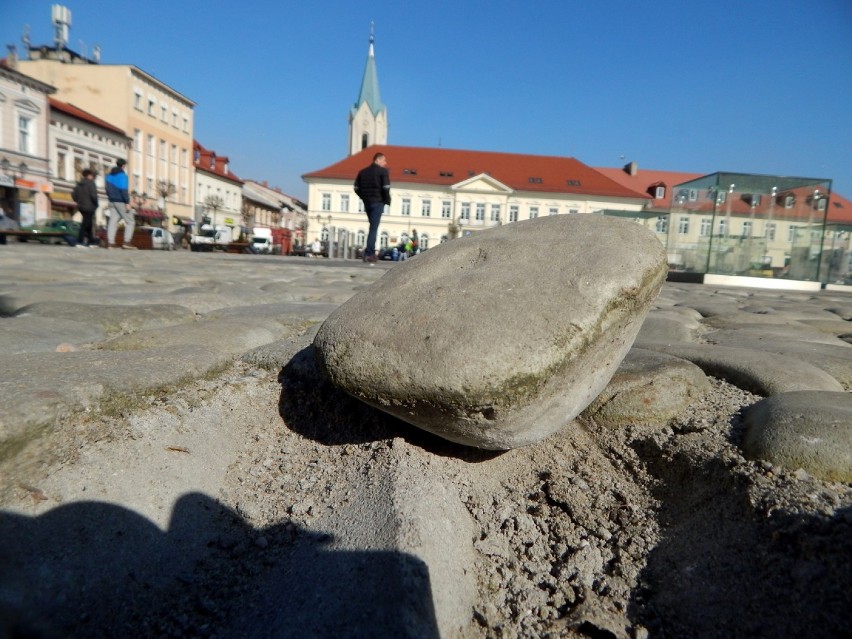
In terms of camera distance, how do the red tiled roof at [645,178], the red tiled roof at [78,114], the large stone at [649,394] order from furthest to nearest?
the red tiled roof at [645,178], the red tiled roof at [78,114], the large stone at [649,394]

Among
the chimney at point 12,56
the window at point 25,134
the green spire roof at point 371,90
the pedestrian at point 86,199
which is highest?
the green spire roof at point 371,90

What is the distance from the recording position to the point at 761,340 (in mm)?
2840

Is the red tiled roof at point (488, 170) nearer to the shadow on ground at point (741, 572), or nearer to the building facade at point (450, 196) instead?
the building facade at point (450, 196)

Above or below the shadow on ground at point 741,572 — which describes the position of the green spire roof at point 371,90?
above

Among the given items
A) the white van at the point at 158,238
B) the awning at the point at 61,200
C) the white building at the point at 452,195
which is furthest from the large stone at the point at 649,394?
the white building at the point at 452,195

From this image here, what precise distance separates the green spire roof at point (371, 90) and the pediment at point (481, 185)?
21.2m

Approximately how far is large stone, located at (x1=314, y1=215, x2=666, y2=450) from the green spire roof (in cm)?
7330

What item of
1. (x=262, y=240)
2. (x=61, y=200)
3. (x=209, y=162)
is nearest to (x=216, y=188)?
(x=209, y=162)

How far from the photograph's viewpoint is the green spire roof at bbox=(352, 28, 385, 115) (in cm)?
7138

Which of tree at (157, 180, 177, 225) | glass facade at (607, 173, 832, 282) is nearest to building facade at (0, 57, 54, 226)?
tree at (157, 180, 177, 225)

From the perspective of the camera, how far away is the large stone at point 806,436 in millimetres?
1433

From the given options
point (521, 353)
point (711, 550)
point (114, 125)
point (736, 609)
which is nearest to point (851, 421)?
point (711, 550)

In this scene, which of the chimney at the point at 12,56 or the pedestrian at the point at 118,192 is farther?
the chimney at the point at 12,56

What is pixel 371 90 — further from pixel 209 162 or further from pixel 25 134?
pixel 25 134
